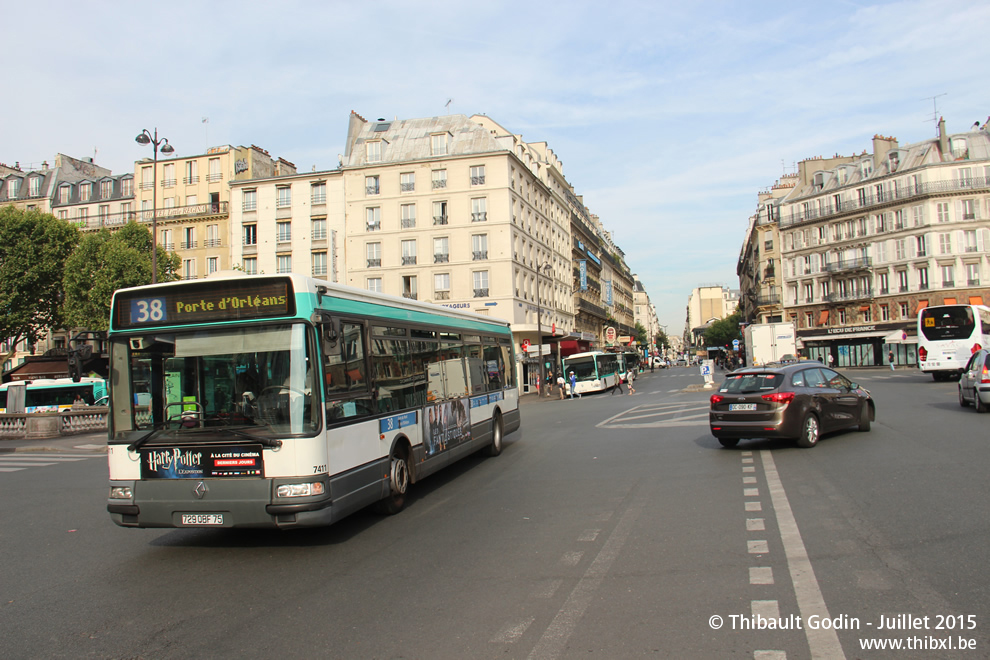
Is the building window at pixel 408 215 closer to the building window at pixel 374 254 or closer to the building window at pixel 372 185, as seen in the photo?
the building window at pixel 372 185

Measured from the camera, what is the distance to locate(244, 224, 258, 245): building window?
54.5 m

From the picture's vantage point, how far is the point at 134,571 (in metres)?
6.76

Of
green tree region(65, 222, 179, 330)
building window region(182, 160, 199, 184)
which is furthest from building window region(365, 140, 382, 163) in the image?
green tree region(65, 222, 179, 330)

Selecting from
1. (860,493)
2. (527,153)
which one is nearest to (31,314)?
(527,153)

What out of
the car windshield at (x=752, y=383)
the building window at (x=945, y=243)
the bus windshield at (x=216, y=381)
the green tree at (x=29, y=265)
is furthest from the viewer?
the building window at (x=945, y=243)

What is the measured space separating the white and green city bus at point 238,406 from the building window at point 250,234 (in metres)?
49.4

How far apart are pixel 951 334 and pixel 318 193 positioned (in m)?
40.7

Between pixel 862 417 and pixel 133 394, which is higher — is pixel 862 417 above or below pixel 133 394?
below

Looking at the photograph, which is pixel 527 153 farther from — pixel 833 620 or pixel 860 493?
pixel 833 620

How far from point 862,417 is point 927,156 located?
60.6 m

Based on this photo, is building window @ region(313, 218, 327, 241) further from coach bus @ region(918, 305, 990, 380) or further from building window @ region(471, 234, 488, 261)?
coach bus @ region(918, 305, 990, 380)

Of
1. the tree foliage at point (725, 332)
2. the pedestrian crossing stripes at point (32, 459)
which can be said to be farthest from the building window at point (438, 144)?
the tree foliage at point (725, 332)

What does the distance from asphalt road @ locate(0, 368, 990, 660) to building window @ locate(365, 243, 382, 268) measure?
4139 cm

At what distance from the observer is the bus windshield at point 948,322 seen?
31.9 m
